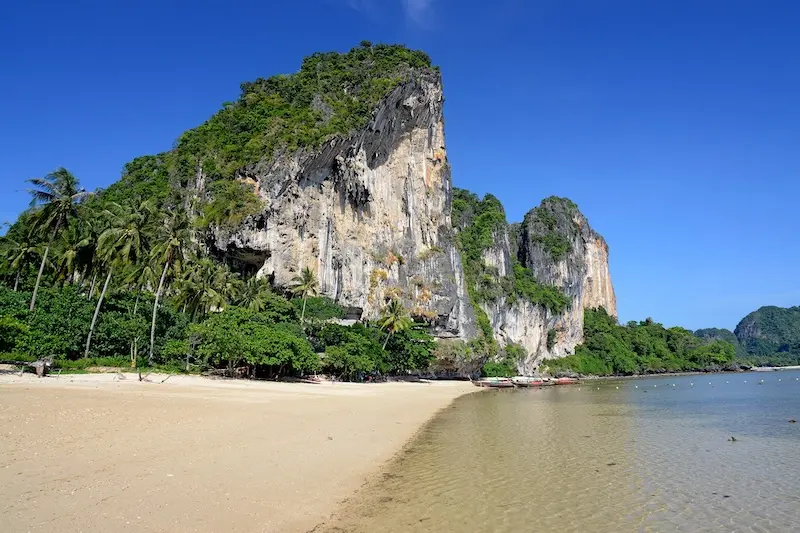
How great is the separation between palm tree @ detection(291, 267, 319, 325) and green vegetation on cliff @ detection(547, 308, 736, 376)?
6475cm

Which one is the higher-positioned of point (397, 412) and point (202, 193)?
point (202, 193)

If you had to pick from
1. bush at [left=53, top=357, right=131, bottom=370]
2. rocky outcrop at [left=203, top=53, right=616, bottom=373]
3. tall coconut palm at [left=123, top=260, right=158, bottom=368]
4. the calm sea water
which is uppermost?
rocky outcrop at [left=203, top=53, right=616, bottom=373]

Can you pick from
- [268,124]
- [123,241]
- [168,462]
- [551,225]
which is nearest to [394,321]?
[268,124]

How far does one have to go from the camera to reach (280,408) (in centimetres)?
1941

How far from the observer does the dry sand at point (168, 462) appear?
21.2 feet

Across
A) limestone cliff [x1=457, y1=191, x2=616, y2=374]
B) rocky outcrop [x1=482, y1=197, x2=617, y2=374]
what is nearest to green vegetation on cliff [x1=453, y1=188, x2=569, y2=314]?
limestone cliff [x1=457, y1=191, x2=616, y2=374]

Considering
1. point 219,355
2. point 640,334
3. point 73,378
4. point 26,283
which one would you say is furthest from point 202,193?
point 640,334

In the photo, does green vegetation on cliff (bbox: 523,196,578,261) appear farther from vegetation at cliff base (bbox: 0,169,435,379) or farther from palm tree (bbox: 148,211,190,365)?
palm tree (bbox: 148,211,190,365)

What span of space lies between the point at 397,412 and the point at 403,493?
1536cm

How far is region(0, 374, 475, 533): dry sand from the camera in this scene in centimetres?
646

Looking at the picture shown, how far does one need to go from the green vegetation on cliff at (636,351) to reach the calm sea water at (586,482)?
294 feet

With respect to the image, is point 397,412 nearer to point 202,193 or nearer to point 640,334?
point 202,193

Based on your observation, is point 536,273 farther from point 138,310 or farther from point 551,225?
point 138,310

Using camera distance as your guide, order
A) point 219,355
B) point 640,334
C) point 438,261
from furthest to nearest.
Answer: point 640,334 < point 438,261 < point 219,355
